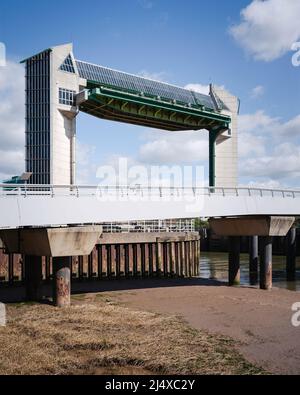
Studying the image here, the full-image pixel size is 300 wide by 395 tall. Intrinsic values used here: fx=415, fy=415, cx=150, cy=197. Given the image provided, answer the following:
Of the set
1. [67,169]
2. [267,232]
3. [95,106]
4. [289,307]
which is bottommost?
[289,307]

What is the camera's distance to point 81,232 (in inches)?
745

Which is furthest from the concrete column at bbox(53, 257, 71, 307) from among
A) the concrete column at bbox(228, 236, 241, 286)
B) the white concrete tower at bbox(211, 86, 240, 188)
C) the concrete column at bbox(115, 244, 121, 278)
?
the white concrete tower at bbox(211, 86, 240, 188)

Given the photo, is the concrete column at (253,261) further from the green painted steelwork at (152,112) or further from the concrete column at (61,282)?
the concrete column at (61,282)

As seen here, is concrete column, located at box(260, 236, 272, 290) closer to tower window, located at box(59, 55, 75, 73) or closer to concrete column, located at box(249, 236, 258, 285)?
concrete column, located at box(249, 236, 258, 285)

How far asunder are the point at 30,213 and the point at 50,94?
23.9 metres

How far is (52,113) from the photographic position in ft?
125

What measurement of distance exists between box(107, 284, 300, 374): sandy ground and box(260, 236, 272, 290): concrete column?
2.96 ft

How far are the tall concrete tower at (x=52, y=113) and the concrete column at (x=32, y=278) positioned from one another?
18636 millimetres

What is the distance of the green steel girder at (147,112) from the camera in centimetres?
3888

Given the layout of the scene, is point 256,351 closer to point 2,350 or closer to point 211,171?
point 2,350

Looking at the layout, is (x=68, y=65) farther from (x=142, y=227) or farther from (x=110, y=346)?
(x=110, y=346)
